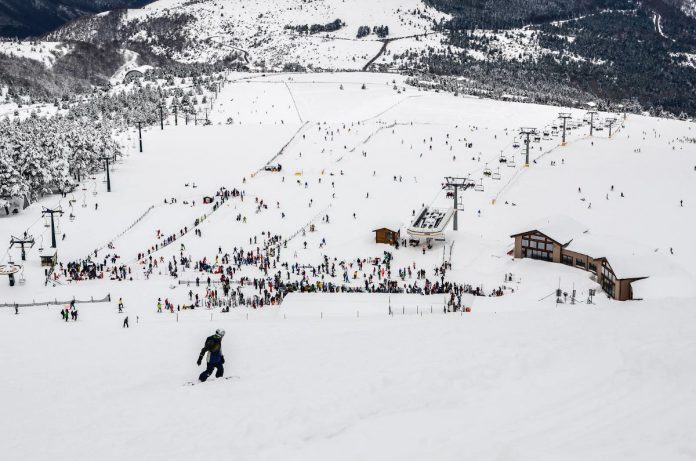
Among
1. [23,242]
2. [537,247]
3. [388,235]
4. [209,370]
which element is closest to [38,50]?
[23,242]

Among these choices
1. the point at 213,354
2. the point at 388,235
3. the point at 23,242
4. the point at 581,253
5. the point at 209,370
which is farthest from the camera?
the point at 388,235

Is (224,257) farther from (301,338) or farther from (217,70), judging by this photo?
(217,70)

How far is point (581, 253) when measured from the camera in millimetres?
31312

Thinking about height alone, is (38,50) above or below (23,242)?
above

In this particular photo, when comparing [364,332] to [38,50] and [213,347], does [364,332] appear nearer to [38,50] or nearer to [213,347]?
[213,347]

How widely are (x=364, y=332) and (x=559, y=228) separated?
18.1 m

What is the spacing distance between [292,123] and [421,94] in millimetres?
33855

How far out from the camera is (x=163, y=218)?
44.5 meters

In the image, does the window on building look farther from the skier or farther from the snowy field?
the skier

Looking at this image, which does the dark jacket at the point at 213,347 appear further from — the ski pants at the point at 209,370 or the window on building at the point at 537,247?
the window on building at the point at 537,247

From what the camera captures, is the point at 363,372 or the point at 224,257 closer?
the point at 363,372

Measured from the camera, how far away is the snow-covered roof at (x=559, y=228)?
32688mm

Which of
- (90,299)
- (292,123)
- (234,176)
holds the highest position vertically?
Answer: (292,123)

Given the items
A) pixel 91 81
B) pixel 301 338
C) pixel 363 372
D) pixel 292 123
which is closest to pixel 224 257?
pixel 301 338
